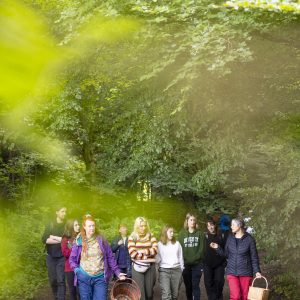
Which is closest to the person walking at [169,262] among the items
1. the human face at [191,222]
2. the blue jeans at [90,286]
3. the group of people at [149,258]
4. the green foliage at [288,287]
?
the group of people at [149,258]

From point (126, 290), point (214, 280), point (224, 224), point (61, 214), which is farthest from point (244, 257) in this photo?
point (224, 224)


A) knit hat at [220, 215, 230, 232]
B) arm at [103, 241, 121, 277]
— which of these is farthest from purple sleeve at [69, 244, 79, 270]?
knit hat at [220, 215, 230, 232]

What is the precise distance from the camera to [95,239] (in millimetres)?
7227

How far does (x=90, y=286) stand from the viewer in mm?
7289

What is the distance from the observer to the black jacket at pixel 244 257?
8.25 m

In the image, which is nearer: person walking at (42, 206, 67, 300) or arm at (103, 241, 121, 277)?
arm at (103, 241, 121, 277)

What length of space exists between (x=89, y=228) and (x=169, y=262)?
7.07ft

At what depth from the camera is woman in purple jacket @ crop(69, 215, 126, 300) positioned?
284 inches

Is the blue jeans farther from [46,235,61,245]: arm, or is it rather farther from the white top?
[46,235,61,245]: arm

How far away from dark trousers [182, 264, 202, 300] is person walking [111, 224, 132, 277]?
1.18 m

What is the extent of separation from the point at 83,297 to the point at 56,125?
9060mm

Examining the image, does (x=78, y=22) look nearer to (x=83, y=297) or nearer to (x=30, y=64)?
(x=83, y=297)

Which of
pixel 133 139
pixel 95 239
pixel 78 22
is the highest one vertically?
pixel 78 22

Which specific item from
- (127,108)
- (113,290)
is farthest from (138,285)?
(127,108)
